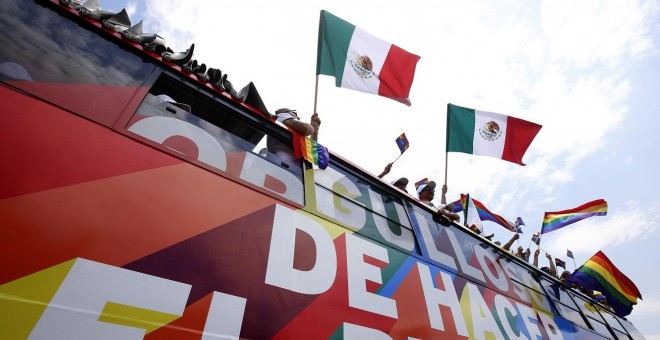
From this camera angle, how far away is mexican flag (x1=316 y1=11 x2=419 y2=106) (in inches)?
183

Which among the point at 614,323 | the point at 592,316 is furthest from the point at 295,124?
the point at 614,323

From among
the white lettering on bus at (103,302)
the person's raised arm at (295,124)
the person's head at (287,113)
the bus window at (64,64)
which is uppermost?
the person's head at (287,113)

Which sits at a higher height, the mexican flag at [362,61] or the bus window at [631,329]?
the mexican flag at [362,61]

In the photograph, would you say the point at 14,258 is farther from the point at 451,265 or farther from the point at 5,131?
the point at 451,265

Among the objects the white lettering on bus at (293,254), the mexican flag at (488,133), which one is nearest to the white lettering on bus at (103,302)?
the white lettering on bus at (293,254)

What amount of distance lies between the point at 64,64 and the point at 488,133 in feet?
19.6

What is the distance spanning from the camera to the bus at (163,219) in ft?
4.03

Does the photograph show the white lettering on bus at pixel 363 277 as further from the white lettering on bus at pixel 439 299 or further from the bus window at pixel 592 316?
the bus window at pixel 592 316

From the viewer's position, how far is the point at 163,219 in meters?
1.55

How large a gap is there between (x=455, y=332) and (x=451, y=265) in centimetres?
71

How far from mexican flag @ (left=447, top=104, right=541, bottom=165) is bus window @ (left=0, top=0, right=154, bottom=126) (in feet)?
16.5

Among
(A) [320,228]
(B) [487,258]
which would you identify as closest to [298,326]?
(A) [320,228]

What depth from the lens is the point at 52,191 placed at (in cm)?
131

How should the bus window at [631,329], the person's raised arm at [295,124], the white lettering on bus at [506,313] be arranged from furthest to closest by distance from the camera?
the bus window at [631,329], the white lettering on bus at [506,313], the person's raised arm at [295,124]
